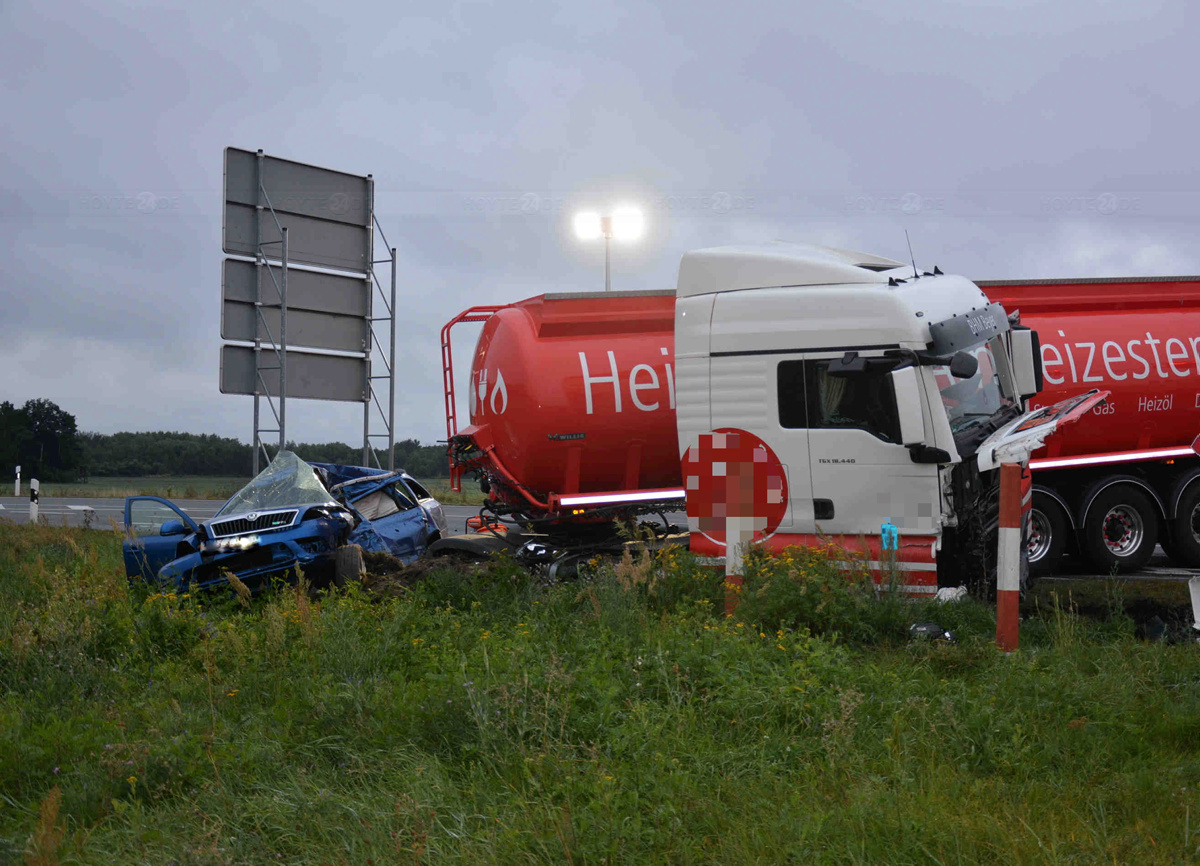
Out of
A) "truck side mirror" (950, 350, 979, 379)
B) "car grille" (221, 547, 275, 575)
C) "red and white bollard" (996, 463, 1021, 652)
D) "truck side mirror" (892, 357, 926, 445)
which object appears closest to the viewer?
"red and white bollard" (996, 463, 1021, 652)

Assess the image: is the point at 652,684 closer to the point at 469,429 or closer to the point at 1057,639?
the point at 1057,639

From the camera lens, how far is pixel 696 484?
8.26 m

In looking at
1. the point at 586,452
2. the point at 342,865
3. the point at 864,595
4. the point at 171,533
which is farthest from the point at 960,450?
the point at 171,533

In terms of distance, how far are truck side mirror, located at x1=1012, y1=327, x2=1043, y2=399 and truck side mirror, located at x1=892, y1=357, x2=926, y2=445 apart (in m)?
2.04

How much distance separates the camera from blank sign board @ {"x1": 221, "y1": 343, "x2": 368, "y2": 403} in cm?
1570

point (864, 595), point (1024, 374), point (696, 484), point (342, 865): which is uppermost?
point (1024, 374)

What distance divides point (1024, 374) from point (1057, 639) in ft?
10.9

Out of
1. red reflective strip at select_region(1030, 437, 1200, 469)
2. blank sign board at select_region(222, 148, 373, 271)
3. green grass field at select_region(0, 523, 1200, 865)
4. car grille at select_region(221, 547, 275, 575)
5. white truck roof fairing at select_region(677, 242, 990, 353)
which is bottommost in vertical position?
green grass field at select_region(0, 523, 1200, 865)

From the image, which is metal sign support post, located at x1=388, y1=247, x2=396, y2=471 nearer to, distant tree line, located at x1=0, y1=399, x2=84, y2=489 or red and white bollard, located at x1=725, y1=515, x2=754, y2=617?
red and white bollard, located at x1=725, y1=515, x2=754, y2=617

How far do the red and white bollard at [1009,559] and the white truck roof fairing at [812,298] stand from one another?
5.93 feet

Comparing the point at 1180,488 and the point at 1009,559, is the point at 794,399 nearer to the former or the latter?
the point at 1009,559

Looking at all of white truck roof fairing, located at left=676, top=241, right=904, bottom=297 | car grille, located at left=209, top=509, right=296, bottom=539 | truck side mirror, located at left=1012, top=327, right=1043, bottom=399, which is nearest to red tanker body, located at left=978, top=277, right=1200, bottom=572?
truck side mirror, located at left=1012, top=327, right=1043, bottom=399

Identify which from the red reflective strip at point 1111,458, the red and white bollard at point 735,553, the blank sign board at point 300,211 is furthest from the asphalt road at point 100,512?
the red and white bollard at point 735,553

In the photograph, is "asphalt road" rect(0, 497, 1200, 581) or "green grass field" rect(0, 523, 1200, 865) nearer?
"green grass field" rect(0, 523, 1200, 865)
